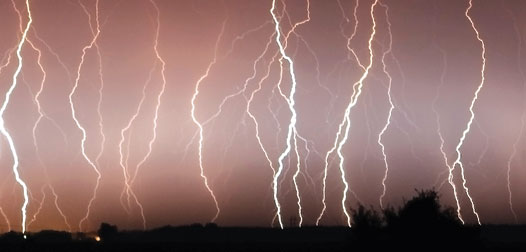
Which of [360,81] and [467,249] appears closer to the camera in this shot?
[467,249]

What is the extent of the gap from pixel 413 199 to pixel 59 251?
18.7 meters

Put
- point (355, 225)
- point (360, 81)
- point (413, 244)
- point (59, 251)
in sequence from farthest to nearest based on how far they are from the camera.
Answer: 1. point (59, 251)
2. point (360, 81)
3. point (355, 225)
4. point (413, 244)

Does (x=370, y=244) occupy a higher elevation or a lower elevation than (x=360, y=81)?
lower

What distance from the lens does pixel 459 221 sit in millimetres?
25109

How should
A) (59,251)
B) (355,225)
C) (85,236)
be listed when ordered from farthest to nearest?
1. (85,236)
2. (59,251)
3. (355,225)

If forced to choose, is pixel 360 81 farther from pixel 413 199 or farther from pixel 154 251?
pixel 154 251

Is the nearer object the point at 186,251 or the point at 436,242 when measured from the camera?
the point at 436,242

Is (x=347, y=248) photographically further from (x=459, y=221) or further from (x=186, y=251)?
(x=186, y=251)

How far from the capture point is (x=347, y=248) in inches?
1071

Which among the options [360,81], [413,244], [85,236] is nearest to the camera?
[413,244]

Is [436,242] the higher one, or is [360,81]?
[360,81]

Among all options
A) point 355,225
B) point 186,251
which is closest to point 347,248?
point 355,225

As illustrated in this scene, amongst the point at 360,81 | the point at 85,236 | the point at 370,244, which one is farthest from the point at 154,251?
the point at 85,236

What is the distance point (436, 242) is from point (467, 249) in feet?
3.59
